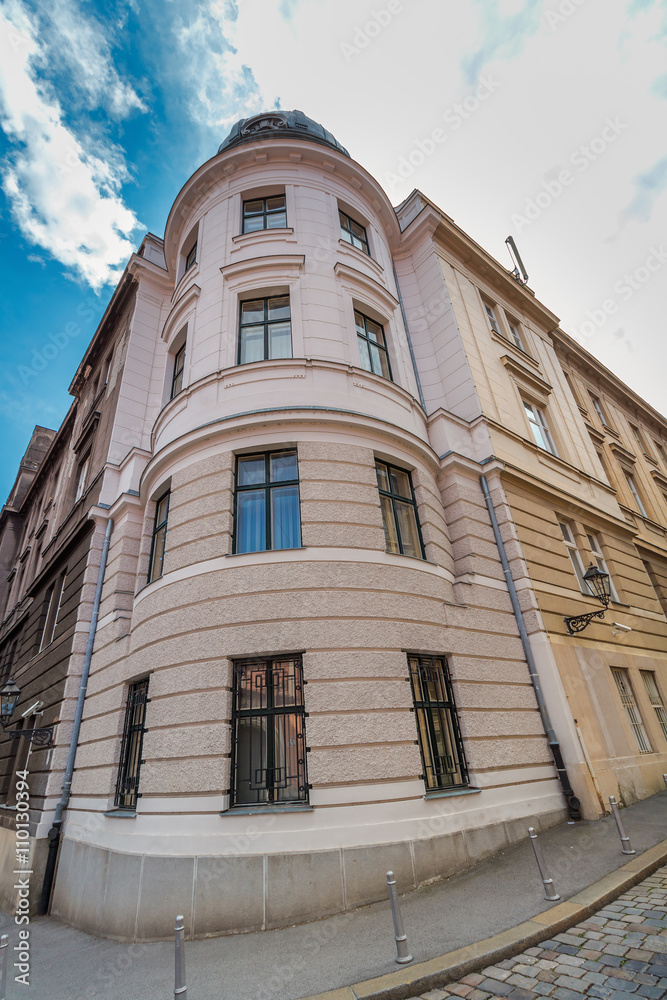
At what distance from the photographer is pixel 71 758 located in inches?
411

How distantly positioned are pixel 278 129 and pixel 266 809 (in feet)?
59.2

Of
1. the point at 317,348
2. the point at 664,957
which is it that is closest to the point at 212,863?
the point at 664,957

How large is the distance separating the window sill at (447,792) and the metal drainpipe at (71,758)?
7651mm

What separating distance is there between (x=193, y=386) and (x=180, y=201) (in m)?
8.04

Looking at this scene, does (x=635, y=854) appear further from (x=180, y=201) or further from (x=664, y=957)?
Answer: (x=180, y=201)

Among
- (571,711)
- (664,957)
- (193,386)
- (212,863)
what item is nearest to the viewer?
(664,957)

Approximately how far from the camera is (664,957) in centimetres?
430

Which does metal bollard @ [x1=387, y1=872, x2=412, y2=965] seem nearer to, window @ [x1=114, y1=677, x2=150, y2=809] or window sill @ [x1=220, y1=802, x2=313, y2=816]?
window sill @ [x1=220, y1=802, x2=313, y2=816]

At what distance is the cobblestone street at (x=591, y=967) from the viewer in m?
4.00

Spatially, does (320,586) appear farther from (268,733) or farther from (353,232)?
(353,232)

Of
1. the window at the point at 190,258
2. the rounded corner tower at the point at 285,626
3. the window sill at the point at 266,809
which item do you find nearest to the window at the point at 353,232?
the rounded corner tower at the point at 285,626

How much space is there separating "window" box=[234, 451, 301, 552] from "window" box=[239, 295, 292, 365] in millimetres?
2675

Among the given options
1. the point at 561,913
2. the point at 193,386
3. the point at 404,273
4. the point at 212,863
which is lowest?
the point at 561,913

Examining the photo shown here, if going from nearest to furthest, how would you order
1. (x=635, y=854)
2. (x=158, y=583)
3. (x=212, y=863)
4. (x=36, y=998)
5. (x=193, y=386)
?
(x=36, y=998) < (x=212, y=863) < (x=635, y=854) < (x=158, y=583) < (x=193, y=386)
